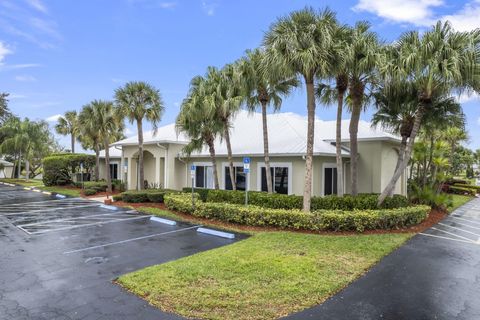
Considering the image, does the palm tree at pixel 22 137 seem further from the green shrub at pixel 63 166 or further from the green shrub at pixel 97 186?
the green shrub at pixel 97 186

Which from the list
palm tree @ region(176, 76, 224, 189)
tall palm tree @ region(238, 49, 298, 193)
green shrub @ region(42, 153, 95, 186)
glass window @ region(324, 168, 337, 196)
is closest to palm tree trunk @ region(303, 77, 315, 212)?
tall palm tree @ region(238, 49, 298, 193)

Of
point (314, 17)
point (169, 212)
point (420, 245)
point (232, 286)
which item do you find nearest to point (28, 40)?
point (169, 212)

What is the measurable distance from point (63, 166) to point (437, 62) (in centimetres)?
3140

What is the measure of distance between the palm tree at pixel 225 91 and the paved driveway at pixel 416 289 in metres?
9.37

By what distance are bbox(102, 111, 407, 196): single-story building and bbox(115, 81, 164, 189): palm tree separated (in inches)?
84.1

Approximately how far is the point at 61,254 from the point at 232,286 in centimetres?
564

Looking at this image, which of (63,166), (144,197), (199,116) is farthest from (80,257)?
(63,166)

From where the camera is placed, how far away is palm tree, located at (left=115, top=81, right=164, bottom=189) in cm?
2102

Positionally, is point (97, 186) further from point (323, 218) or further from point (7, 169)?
point (7, 169)

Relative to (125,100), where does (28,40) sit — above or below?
above

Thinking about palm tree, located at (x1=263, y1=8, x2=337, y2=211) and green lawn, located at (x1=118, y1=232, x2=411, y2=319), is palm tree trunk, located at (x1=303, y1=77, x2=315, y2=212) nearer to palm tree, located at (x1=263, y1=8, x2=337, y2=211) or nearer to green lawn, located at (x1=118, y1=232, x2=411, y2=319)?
palm tree, located at (x1=263, y1=8, x2=337, y2=211)

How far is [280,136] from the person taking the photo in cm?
1977

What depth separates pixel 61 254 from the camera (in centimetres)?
923

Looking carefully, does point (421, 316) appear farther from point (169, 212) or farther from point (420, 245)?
point (169, 212)
